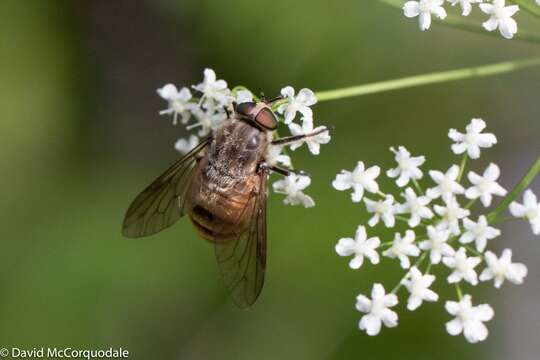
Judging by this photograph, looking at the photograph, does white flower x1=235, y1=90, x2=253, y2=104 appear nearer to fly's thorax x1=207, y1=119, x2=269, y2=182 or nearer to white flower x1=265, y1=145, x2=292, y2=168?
fly's thorax x1=207, y1=119, x2=269, y2=182

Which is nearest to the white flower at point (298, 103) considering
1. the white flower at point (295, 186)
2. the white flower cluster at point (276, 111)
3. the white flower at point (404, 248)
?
the white flower cluster at point (276, 111)

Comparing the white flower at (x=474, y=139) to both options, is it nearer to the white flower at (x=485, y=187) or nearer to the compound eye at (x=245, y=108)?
the white flower at (x=485, y=187)

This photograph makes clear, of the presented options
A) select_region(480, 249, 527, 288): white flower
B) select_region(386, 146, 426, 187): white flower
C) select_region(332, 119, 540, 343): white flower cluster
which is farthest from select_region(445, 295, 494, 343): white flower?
select_region(386, 146, 426, 187): white flower

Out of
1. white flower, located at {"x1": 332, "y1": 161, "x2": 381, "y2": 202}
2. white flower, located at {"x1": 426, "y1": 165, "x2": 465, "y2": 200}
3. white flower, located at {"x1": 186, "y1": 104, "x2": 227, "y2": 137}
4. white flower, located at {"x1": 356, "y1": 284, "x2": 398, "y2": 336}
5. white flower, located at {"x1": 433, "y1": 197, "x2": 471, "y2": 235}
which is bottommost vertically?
white flower, located at {"x1": 356, "y1": 284, "x2": 398, "y2": 336}

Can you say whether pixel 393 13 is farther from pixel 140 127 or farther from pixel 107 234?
pixel 107 234

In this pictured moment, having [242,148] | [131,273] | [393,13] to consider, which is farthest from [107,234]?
[393,13]
